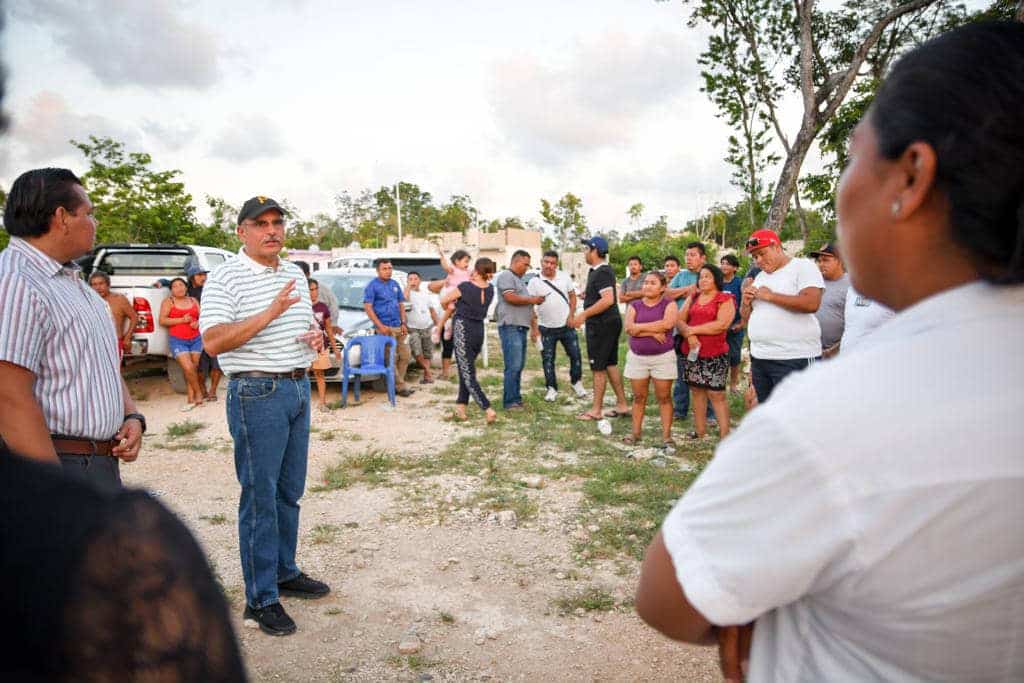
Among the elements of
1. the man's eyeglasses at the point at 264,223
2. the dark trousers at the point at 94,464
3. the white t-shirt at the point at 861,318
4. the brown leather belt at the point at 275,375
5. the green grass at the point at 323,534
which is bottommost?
the green grass at the point at 323,534

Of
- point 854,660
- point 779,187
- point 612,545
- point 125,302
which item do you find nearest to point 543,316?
point 612,545

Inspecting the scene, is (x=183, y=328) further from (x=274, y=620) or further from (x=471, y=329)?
(x=274, y=620)

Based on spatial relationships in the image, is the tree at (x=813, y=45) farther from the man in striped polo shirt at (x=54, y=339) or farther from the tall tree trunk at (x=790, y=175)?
the man in striped polo shirt at (x=54, y=339)

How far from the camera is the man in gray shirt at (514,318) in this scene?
26.3 ft

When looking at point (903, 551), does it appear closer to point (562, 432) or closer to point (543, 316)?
point (562, 432)

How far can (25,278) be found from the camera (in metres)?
2.18

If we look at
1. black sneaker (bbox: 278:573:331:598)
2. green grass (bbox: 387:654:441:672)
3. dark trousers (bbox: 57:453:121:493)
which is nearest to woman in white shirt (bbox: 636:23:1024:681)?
dark trousers (bbox: 57:453:121:493)

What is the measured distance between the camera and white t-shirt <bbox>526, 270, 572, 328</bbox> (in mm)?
8227

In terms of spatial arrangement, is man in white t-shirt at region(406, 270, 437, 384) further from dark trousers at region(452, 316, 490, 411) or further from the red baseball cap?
the red baseball cap

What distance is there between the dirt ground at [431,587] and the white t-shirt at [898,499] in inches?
76.3

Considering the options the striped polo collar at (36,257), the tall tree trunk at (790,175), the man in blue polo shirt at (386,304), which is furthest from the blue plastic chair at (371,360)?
the tall tree trunk at (790,175)

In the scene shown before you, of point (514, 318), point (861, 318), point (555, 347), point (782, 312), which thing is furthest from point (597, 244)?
point (861, 318)

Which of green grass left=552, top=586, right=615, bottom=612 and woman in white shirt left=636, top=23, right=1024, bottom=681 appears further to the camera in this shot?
green grass left=552, top=586, right=615, bottom=612

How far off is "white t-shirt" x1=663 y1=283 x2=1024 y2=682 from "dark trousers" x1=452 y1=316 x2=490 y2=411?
682cm
